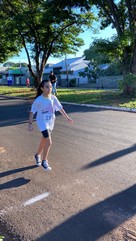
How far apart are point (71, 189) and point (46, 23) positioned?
18537mm

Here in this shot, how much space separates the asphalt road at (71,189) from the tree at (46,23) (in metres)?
14.6

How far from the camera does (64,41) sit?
84.6 ft

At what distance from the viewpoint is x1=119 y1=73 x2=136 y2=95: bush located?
54.1 feet

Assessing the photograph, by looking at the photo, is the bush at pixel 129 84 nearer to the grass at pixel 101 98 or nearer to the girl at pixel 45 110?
the grass at pixel 101 98

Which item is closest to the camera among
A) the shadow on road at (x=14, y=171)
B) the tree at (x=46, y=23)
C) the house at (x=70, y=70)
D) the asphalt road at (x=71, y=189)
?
the asphalt road at (x=71, y=189)

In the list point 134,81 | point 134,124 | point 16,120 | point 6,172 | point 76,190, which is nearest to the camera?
point 76,190

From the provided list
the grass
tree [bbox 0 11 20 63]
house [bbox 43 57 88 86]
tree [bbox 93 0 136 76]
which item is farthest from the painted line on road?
house [bbox 43 57 88 86]

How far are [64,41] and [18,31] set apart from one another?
4400 mm

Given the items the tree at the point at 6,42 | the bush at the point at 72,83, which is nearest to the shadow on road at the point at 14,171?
the tree at the point at 6,42

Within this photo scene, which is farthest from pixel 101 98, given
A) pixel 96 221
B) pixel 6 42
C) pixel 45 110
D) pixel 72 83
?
pixel 72 83

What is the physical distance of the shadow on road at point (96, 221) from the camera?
10.3ft

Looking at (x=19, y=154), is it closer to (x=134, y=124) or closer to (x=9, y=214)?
(x=9, y=214)

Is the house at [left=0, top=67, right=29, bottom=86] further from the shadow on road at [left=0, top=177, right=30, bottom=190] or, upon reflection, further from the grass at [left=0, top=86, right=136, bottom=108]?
the shadow on road at [left=0, top=177, right=30, bottom=190]

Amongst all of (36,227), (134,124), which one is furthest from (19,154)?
(134,124)
